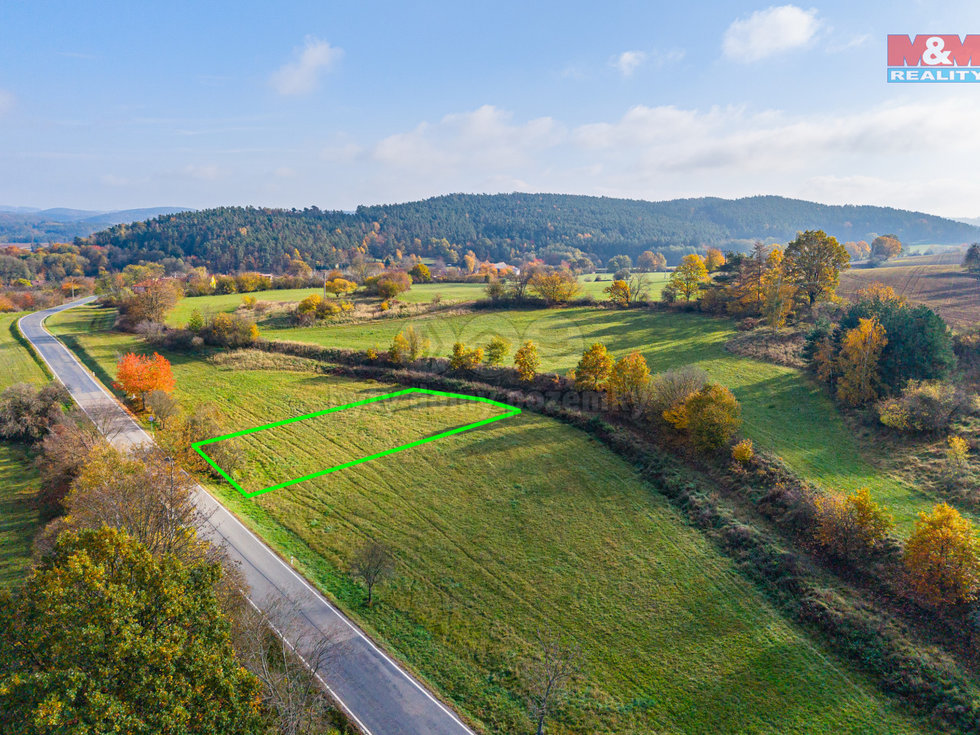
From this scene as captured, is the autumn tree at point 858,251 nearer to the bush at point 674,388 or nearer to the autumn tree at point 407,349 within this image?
the bush at point 674,388

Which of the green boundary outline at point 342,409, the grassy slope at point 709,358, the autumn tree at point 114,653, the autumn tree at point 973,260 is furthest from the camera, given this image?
the autumn tree at point 973,260

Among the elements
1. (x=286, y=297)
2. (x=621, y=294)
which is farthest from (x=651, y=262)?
(x=286, y=297)

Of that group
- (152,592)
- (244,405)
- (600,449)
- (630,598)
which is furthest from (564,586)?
(244,405)

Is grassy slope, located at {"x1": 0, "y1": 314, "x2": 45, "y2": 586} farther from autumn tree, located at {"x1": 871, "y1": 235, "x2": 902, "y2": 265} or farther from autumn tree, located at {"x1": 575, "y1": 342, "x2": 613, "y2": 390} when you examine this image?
autumn tree, located at {"x1": 871, "y1": 235, "x2": 902, "y2": 265}

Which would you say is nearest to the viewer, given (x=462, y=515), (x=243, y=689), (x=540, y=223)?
(x=243, y=689)

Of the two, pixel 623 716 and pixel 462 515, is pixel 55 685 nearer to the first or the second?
pixel 623 716

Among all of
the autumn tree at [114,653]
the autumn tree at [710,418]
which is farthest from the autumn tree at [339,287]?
the autumn tree at [114,653]

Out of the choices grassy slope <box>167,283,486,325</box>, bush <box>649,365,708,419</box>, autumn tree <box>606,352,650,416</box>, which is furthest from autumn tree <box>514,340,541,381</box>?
grassy slope <box>167,283,486,325</box>
